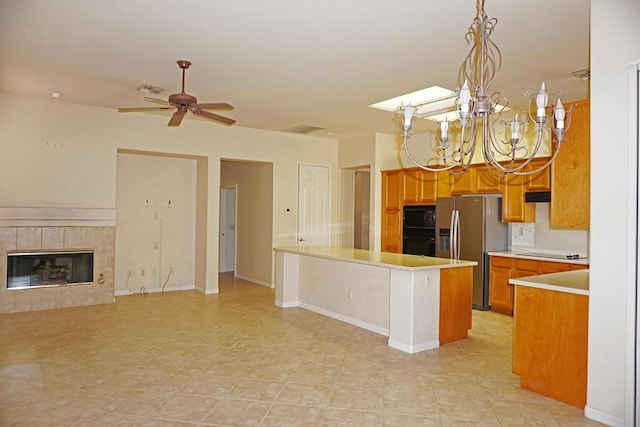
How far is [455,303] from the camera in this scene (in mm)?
4480

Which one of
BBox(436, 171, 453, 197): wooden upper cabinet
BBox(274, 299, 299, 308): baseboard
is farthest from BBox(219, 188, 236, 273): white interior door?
BBox(436, 171, 453, 197): wooden upper cabinet

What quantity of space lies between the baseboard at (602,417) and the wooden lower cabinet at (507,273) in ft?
8.90

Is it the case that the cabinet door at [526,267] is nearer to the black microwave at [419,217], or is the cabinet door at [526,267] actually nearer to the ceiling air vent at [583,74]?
the black microwave at [419,217]

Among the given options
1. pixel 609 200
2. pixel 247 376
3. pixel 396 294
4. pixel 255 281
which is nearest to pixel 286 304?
pixel 396 294

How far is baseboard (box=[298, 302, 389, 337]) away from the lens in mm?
4704

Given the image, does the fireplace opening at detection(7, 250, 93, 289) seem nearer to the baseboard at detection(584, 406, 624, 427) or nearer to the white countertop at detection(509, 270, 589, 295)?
the white countertop at detection(509, 270, 589, 295)

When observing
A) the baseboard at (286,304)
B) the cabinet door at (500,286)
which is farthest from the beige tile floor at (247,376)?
the baseboard at (286,304)

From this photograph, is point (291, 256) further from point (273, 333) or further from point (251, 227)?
point (251, 227)

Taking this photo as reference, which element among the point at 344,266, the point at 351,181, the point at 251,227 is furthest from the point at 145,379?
the point at 351,181

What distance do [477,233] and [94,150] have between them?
547cm

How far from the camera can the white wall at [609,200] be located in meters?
2.62

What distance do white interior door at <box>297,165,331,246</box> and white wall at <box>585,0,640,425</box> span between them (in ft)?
18.3

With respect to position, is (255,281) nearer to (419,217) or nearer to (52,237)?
(419,217)

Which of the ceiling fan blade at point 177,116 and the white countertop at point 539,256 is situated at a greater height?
the ceiling fan blade at point 177,116
